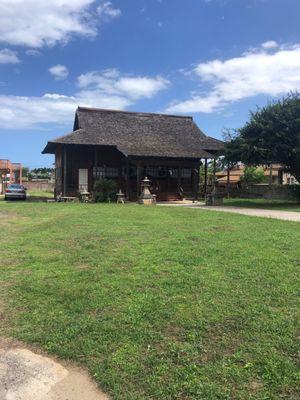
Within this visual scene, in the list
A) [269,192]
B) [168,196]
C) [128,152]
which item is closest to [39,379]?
[128,152]

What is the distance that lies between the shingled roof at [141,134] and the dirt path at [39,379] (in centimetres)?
2173

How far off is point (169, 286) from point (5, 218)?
10.0 meters

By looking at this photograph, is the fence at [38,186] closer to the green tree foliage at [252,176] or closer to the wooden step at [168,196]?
the green tree foliage at [252,176]

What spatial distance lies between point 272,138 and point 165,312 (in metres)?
18.8

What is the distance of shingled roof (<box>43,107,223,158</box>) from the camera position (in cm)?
2747

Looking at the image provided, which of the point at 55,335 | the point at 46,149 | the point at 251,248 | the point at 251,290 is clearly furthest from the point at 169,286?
the point at 46,149

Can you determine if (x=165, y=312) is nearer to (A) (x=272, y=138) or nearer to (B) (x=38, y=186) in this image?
(A) (x=272, y=138)

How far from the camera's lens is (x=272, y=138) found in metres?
22.2

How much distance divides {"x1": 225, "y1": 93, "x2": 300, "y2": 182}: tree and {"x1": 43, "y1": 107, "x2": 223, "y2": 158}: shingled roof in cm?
467

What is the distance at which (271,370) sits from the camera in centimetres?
385

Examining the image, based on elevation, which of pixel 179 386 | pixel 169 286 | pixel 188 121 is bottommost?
pixel 179 386

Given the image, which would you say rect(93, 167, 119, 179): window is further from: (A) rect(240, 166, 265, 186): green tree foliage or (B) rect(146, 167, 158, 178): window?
(A) rect(240, 166, 265, 186): green tree foliage

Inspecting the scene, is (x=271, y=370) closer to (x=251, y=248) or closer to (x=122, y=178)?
(x=251, y=248)

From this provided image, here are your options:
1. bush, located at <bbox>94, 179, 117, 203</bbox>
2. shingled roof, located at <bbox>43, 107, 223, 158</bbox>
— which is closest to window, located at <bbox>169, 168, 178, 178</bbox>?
shingled roof, located at <bbox>43, 107, 223, 158</bbox>
